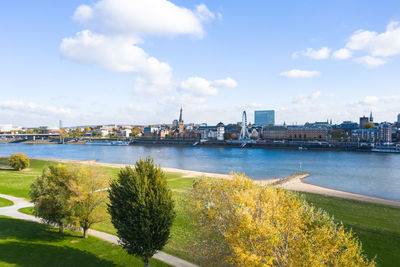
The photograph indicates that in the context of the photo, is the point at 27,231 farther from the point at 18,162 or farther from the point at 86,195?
the point at 18,162

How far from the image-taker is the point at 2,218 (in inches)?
920

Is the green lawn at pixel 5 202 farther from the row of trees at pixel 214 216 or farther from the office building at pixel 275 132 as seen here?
the office building at pixel 275 132

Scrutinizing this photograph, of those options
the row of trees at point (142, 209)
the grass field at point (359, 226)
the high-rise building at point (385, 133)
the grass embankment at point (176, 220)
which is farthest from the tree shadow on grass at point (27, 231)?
the high-rise building at point (385, 133)

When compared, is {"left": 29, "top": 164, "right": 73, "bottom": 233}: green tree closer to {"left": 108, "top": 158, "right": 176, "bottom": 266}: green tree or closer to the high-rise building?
{"left": 108, "top": 158, "right": 176, "bottom": 266}: green tree

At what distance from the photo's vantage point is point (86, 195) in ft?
63.3

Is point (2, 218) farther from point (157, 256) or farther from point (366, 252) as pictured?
point (366, 252)

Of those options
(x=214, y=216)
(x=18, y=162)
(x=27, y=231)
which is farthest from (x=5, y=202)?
(x=18, y=162)

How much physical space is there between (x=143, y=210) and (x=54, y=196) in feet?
31.8

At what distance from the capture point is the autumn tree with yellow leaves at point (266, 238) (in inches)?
369

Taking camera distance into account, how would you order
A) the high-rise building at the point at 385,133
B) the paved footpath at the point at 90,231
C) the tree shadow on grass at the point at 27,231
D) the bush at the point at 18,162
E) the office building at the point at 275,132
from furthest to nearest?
the office building at the point at 275,132 < the high-rise building at the point at 385,133 < the bush at the point at 18,162 < the tree shadow on grass at the point at 27,231 < the paved footpath at the point at 90,231

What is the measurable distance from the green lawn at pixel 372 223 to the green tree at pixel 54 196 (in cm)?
1890

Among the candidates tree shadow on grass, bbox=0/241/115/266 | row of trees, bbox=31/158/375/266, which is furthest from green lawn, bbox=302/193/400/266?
tree shadow on grass, bbox=0/241/115/266

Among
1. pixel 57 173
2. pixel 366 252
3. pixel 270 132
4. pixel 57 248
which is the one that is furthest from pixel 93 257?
pixel 270 132

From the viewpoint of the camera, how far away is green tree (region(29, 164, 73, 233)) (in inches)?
740
